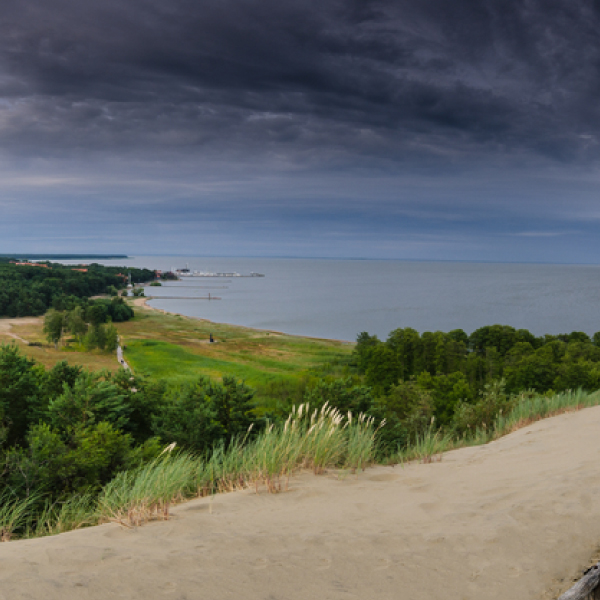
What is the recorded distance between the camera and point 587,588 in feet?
10.6

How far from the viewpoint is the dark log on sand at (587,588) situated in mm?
3156

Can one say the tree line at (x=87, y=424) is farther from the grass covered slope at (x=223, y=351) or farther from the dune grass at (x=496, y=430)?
→ the grass covered slope at (x=223, y=351)

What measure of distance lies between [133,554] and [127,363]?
2370 inches

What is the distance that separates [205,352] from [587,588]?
64.7 m

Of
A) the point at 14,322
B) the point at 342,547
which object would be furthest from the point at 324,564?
the point at 14,322

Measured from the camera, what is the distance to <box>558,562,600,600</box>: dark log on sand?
3.16 metres

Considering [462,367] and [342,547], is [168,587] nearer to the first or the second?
[342,547]

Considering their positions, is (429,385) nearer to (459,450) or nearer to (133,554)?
(459,450)

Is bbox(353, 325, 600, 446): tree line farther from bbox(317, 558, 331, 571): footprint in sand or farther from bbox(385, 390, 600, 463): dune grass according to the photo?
bbox(317, 558, 331, 571): footprint in sand

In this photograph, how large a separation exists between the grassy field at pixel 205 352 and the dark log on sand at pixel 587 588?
4036cm

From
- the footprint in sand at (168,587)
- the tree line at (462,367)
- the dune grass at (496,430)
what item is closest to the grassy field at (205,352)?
the tree line at (462,367)

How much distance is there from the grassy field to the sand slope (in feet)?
126

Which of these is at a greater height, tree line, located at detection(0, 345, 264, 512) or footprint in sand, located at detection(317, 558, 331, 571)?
footprint in sand, located at detection(317, 558, 331, 571)

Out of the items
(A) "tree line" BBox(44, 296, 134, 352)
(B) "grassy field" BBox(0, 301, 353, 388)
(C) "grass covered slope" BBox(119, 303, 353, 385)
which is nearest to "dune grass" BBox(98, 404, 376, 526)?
(B) "grassy field" BBox(0, 301, 353, 388)
